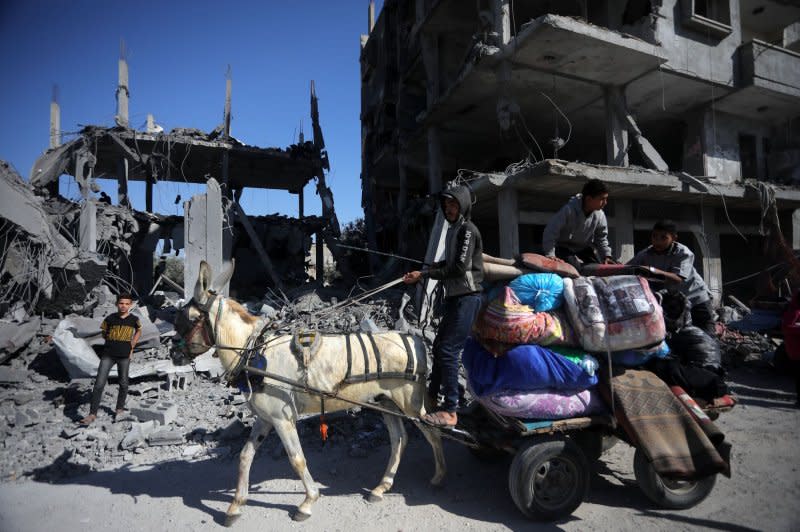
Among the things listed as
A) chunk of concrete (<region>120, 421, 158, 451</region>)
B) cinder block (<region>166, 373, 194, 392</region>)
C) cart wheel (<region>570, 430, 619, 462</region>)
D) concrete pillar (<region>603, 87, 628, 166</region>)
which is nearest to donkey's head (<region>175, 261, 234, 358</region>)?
chunk of concrete (<region>120, 421, 158, 451</region>)

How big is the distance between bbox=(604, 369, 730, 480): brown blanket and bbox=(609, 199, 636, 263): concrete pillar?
812cm

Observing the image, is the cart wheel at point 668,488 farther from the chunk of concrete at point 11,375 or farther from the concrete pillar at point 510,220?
the chunk of concrete at point 11,375

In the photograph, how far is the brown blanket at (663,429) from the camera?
9.57 feet

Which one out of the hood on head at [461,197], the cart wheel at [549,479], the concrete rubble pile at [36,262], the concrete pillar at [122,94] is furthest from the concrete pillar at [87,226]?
the cart wheel at [549,479]

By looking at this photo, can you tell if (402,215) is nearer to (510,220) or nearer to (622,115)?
(510,220)

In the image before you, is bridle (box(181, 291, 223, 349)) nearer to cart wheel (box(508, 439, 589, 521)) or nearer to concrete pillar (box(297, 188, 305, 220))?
cart wheel (box(508, 439, 589, 521))

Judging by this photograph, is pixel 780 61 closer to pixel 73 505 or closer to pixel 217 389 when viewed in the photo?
pixel 217 389

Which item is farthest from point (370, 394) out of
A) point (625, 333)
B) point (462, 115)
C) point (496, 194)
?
point (462, 115)

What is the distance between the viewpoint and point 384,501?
368 centimetres

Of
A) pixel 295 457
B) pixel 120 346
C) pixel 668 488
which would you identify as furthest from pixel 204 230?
pixel 668 488

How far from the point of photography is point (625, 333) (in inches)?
129

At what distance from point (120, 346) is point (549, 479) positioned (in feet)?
19.9

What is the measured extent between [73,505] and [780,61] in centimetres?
1846

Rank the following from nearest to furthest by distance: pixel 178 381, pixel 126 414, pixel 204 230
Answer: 1. pixel 126 414
2. pixel 178 381
3. pixel 204 230
